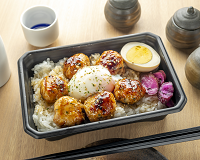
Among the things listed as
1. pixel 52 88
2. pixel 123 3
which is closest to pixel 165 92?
pixel 52 88

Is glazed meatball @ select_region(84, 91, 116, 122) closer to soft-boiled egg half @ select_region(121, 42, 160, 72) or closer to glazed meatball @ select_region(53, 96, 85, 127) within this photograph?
glazed meatball @ select_region(53, 96, 85, 127)

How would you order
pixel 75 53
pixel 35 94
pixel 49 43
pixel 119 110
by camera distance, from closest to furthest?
pixel 119 110, pixel 35 94, pixel 75 53, pixel 49 43

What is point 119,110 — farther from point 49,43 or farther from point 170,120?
point 49,43

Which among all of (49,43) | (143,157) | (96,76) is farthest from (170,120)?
(49,43)

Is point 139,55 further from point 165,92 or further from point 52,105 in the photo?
point 52,105

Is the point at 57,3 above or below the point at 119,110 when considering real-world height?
above

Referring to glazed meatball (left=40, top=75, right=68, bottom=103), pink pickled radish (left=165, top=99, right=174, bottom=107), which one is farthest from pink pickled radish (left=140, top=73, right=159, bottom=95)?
glazed meatball (left=40, top=75, right=68, bottom=103)
